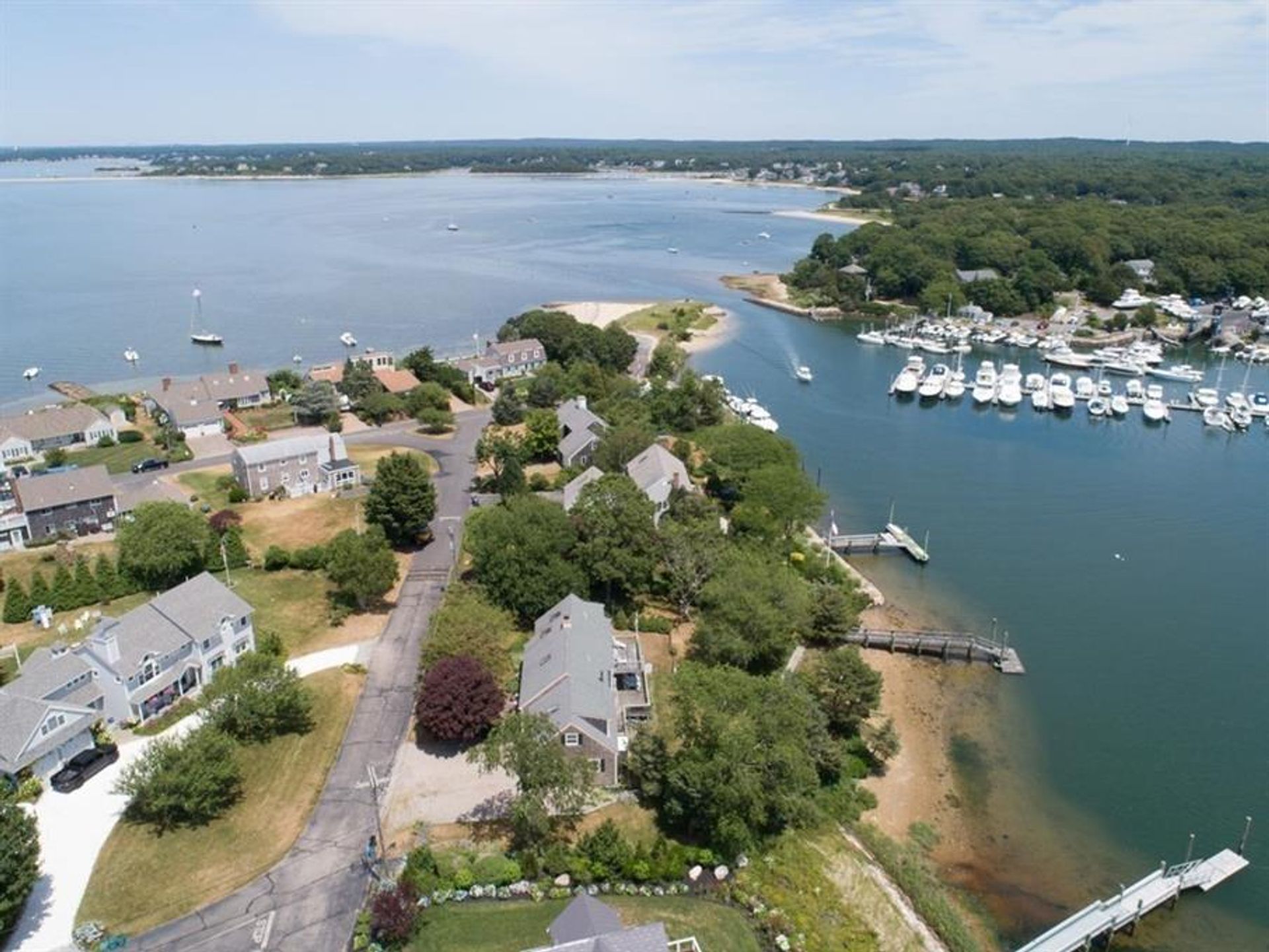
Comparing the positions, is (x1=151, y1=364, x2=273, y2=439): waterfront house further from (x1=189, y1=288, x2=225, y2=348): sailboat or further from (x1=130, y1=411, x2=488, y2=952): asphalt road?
(x1=130, y1=411, x2=488, y2=952): asphalt road

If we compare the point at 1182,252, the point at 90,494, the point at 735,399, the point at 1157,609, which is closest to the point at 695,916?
the point at 1157,609

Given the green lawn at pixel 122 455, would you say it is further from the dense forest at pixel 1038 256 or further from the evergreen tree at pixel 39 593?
the dense forest at pixel 1038 256

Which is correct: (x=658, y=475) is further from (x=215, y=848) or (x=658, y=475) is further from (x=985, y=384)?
(x=985, y=384)

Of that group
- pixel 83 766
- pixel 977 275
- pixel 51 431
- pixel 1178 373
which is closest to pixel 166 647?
pixel 83 766

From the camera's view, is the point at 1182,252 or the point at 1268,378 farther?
the point at 1182,252

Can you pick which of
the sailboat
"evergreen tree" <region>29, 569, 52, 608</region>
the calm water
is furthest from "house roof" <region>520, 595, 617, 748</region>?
the sailboat

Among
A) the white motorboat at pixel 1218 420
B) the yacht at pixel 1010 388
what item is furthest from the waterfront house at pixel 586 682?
the white motorboat at pixel 1218 420

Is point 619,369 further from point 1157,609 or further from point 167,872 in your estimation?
point 167,872

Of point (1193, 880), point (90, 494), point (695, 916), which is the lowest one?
point (1193, 880)
